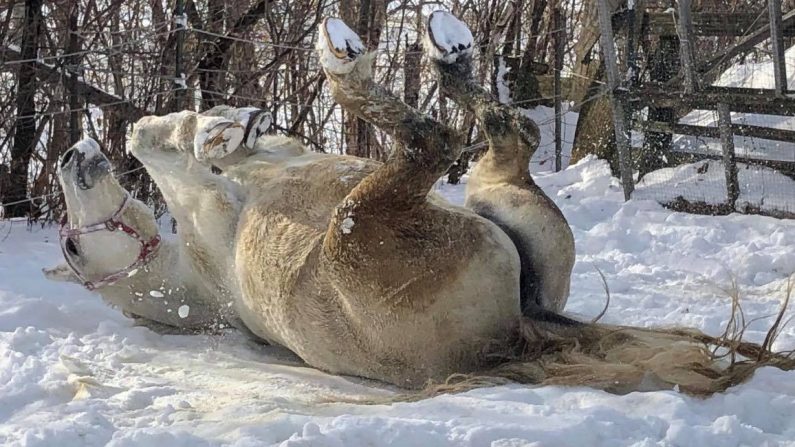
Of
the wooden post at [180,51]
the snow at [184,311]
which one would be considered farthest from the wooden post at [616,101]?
the snow at [184,311]

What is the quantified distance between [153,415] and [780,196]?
5.45 metres

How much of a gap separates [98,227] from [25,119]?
2757mm

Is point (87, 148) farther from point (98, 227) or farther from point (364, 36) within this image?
point (364, 36)

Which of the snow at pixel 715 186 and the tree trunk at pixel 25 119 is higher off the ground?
the tree trunk at pixel 25 119

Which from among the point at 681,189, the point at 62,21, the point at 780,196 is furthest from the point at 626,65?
the point at 62,21

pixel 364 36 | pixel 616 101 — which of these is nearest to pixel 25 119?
pixel 364 36

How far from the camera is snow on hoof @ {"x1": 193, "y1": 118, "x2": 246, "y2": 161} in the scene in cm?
367

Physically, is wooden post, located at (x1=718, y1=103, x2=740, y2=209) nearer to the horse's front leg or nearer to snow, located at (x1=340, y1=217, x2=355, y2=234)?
the horse's front leg

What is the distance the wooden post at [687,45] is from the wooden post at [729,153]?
1.07ft

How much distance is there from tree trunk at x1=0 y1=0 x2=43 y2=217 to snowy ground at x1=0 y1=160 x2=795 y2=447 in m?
0.97

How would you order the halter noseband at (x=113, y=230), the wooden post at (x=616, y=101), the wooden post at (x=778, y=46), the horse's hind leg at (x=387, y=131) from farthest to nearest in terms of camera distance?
the wooden post at (x=616, y=101) → the wooden post at (x=778, y=46) → the halter noseband at (x=113, y=230) → the horse's hind leg at (x=387, y=131)

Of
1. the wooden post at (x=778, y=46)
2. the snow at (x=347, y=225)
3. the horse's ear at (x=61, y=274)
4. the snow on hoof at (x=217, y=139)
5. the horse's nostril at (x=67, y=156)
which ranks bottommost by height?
the horse's ear at (x=61, y=274)

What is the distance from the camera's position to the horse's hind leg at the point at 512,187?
301 cm

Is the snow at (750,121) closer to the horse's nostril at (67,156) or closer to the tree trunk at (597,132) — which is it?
the tree trunk at (597,132)
